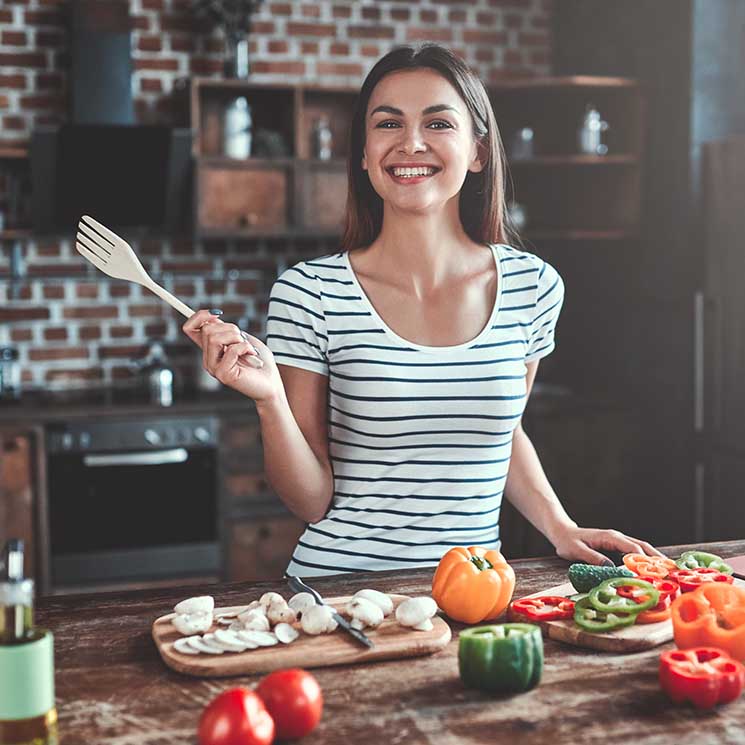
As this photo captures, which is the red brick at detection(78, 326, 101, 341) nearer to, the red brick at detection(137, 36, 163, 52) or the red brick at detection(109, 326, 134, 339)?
the red brick at detection(109, 326, 134, 339)

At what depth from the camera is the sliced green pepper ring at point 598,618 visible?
1338 millimetres

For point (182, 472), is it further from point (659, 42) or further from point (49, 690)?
point (49, 690)

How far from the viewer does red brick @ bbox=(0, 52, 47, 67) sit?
13.4ft

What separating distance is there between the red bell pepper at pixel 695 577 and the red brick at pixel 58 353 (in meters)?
3.16

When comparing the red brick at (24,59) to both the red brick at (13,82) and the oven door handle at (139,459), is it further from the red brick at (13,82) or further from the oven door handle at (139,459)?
the oven door handle at (139,459)

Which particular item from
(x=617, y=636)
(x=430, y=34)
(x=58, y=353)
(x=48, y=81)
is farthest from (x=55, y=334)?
(x=617, y=636)

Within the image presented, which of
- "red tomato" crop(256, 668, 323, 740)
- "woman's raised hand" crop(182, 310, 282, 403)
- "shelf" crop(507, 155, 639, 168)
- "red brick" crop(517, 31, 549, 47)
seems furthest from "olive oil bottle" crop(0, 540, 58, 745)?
"red brick" crop(517, 31, 549, 47)

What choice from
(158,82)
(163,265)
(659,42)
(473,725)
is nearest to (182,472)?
(163,265)

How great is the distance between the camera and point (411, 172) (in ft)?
5.97

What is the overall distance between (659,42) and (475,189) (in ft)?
7.91

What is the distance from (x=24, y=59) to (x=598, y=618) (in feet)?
11.6

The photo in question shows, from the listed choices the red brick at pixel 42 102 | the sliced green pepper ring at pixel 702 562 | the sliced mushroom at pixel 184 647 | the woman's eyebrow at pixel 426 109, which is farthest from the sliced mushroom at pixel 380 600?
the red brick at pixel 42 102

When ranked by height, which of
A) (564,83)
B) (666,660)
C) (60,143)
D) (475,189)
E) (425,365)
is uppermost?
(564,83)

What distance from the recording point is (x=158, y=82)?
425 centimetres
